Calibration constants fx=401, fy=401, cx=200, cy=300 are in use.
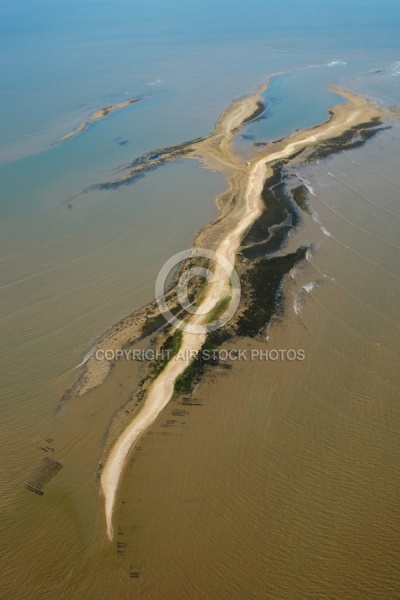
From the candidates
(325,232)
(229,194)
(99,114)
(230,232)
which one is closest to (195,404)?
(230,232)

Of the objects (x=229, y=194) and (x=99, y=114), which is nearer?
(x=229, y=194)

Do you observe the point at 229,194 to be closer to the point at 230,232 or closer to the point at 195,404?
the point at 230,232

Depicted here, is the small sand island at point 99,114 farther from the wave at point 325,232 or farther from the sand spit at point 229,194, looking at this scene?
the wave at point 325,232

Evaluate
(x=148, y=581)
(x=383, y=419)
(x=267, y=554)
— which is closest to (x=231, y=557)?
(x=267, y=554)

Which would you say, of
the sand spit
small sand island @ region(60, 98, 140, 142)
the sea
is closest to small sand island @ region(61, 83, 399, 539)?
the sand spit

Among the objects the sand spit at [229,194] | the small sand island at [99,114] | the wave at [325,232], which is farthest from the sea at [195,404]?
the small sand island at [99,114]

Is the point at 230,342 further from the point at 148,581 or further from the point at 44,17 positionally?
the point at 44,17
